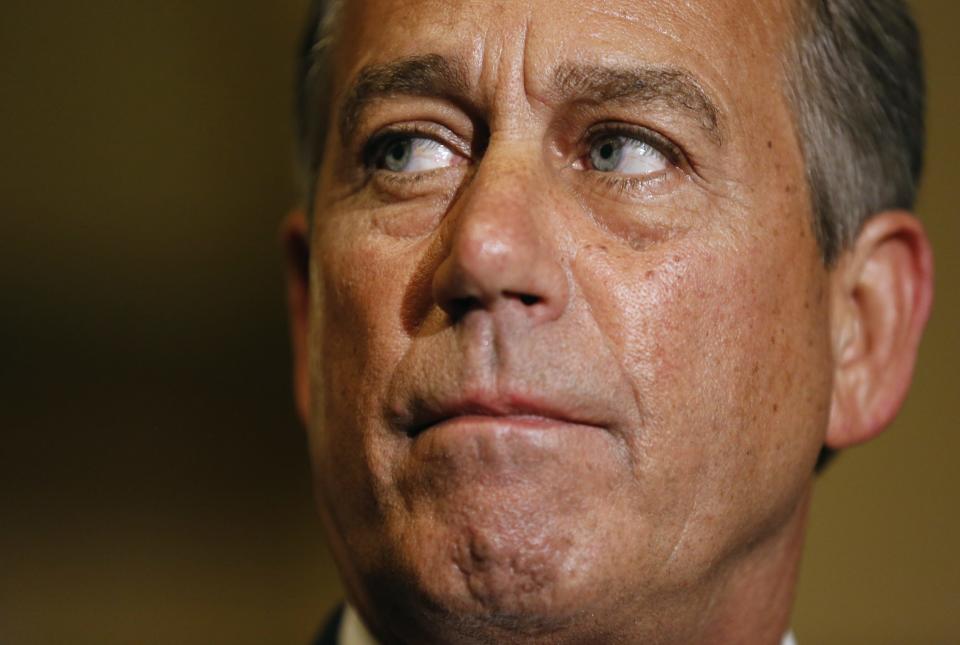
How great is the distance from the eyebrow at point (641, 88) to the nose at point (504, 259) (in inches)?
6.8

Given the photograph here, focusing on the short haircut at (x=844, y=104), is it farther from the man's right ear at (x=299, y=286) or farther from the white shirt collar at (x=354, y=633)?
the white shirt collar at (x=354, y=633)

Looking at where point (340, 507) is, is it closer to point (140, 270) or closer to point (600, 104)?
point (600, 104)

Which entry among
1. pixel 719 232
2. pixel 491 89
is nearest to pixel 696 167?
pixel 719 232

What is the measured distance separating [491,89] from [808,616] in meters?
2.24

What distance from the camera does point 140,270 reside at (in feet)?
12.5

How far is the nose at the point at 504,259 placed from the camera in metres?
1.48

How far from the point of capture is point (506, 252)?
148cm

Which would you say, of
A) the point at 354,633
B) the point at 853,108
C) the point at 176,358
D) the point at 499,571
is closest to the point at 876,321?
the point at 853,108

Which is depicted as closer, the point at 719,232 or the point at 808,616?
the point at 719,232

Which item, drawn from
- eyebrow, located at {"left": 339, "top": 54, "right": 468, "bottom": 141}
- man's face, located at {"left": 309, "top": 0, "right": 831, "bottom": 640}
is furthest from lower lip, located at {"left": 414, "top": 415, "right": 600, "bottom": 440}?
eyebrow, located at {"left": 339, "top": 54, "right": 468, "bottom": 141}

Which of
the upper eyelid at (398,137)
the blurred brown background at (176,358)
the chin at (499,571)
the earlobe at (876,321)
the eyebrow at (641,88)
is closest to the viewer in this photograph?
the chin at (499,571)

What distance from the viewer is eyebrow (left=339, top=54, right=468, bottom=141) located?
1706 millimetres

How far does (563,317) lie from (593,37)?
422 millimetres

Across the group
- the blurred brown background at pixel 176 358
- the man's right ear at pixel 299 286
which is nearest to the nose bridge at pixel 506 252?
the man's right ear at pixel 299 286
